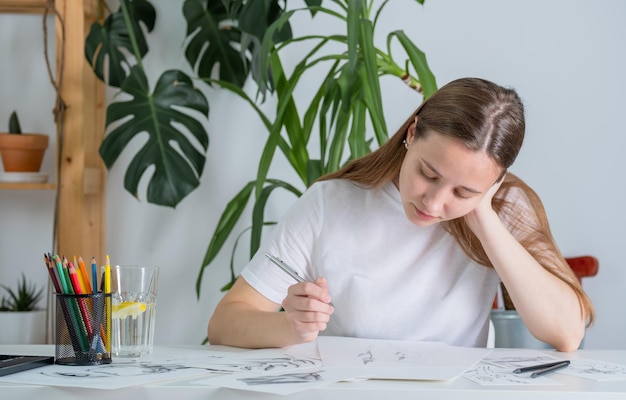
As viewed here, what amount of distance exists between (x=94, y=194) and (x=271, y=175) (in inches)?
22.2

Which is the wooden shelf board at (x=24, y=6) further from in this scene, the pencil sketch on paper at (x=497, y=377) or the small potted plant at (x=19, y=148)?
the pencil sketch on paper at (x=497, y=377)

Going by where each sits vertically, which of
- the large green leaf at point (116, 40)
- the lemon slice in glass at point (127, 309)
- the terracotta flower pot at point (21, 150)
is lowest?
the lemon slice in glass at point (127, 309)

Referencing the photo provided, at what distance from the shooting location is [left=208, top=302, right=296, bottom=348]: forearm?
138cm

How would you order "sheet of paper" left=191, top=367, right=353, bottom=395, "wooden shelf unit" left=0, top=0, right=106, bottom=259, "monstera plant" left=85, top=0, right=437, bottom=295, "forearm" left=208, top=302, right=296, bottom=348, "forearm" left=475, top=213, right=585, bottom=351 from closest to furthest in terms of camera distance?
"sheet of paper" left=191, top=367, right=353, bottom=395 → "forearm" left=208, top=302, right=296, bottom=348 → "forearm" left=475, top=213, right=585, bottom=351 → "monstera plant" left=85, top=0, right=437, bottom=295 → "wooden shelf unit" left=0, top=0, right=106, bottom=259

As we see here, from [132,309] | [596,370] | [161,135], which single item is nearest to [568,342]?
[596,370]

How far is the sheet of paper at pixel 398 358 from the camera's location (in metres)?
1.11

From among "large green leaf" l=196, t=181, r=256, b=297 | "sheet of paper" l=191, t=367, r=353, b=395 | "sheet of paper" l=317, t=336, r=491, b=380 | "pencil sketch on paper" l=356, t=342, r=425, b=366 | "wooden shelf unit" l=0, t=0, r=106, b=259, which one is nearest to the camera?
"sheet of paper" l=191, t=367, r=353, b=395

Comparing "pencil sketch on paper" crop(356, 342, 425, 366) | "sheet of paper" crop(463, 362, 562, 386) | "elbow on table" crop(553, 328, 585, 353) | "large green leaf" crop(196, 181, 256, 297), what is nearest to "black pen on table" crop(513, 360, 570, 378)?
"sheet of paper" crop(463, 362, 562, 386)

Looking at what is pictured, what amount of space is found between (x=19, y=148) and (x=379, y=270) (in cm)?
139

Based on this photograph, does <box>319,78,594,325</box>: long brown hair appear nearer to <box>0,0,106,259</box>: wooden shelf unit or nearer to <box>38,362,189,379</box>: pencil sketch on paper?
<box>38,362,189,379</box>: pencil sketch on paper

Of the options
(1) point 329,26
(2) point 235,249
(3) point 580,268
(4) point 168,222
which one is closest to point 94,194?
(4) point 168,222

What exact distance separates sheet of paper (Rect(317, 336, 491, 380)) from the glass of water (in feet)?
0.86

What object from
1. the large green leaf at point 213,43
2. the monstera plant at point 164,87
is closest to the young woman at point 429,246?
the monstera plant at point 164,87

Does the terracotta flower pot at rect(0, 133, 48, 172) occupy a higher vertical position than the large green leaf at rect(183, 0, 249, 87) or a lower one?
lower
